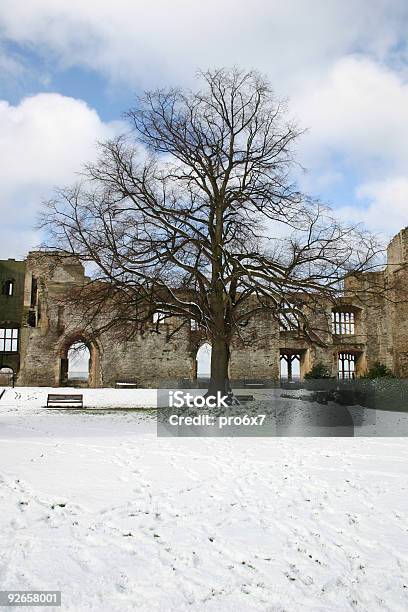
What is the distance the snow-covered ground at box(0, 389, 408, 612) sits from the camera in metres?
3.64

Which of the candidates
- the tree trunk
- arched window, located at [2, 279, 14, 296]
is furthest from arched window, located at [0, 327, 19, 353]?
the tree trunk

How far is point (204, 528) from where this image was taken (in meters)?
4.89

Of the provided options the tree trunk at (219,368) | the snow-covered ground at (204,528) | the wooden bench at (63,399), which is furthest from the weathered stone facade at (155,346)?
the snow-covered ground at (204,528)

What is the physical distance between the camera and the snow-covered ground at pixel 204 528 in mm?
3645

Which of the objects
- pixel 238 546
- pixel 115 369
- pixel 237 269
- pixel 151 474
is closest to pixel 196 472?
pixel 151 474

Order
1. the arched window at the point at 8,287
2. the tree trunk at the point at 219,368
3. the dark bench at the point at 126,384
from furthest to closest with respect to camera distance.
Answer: the arched window at the point at 8,287
the dark bench at the point at 126,384
the tree trunk at the point at 219,368

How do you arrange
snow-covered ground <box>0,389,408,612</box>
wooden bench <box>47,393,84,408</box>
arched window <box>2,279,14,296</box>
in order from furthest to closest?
arched window <box>2,279,14,296</box>
wooden bench <box>47,393,84,408</box>
snow-covered ground <box>0,389,408,612</box>

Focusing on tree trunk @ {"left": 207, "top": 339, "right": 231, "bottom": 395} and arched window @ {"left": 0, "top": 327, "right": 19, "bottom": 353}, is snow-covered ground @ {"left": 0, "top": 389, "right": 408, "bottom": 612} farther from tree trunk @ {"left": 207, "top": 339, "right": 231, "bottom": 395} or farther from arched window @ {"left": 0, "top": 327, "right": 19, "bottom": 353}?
arched window @ {"left": 0, "top": 327, "right": 19, "bottom": 353}

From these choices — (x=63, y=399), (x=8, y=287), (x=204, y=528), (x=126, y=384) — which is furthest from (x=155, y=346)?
(x=204, y=528)

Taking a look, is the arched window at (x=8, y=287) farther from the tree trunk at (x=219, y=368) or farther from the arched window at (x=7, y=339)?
the tree trunk at (x=219, y=368)

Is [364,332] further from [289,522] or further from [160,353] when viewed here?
[289,522]

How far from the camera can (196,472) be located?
732cm

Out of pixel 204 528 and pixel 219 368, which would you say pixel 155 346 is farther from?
pixel 204 528

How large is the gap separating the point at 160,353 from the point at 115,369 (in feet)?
8.77
